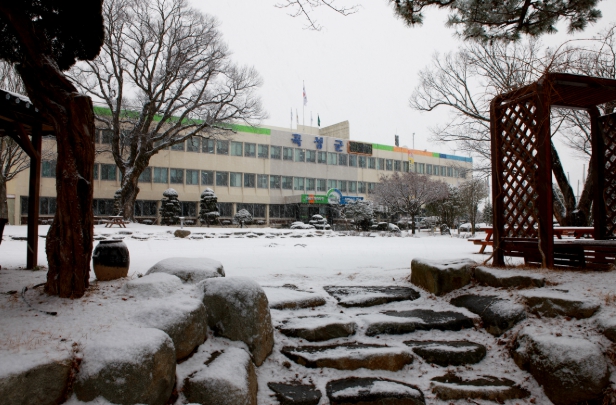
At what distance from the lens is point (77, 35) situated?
5332 mm

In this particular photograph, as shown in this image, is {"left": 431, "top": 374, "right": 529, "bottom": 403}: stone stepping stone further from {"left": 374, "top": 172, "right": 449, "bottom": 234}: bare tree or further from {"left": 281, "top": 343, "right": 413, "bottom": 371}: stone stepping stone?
{"left": 374, "top": 172, "right": 449, "bottom": 234}: bare tree

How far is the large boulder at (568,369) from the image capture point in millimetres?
3625

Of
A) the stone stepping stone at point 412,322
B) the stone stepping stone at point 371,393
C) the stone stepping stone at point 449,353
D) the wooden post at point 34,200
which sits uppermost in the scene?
the wooden post at point 34,200

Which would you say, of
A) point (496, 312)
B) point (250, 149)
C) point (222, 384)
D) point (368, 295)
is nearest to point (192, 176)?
point (250, 149)

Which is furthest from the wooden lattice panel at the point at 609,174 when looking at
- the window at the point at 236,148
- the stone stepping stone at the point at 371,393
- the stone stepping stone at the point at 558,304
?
the window at the point at 236,148

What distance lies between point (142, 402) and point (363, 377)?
6.34 feet

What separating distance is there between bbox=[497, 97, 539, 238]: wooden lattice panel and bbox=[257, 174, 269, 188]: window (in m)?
33.0

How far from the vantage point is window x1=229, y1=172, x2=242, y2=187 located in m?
37.4

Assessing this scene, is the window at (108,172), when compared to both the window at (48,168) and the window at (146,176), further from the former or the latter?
the window at (48,168)

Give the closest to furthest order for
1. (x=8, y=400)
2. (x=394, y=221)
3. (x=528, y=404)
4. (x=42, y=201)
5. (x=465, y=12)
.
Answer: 1. (x=8, y=400)
2. (x=528, y=404)
3. (x=465, y=12)
4. (x=42, y=201)
5. (x=394, y=221)

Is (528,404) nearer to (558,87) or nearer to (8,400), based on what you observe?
(8,400)

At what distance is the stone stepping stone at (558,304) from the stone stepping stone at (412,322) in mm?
719

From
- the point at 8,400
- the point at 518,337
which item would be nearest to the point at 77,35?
the point at 8,400

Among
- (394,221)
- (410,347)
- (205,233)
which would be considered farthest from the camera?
(394,221)
